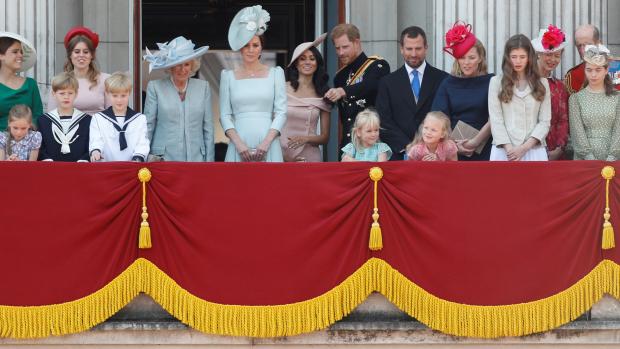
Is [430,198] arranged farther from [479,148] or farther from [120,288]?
[120,288]

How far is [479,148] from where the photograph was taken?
42.4 feet

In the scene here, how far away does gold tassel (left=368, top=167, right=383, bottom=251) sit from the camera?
11844mm

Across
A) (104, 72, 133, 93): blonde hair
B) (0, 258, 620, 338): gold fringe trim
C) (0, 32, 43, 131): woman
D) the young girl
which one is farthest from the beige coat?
(0, 32, 43, 131): woman

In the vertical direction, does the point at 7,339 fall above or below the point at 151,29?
below

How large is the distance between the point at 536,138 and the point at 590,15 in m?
2.42

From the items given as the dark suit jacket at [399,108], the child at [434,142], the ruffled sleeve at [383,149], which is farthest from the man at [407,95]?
the child at [434,142]

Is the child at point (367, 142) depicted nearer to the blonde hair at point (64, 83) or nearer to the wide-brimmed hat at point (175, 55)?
the wide-brimmed hat at point (175, 55)

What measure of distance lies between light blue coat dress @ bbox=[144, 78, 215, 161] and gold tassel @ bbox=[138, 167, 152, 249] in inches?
46.5

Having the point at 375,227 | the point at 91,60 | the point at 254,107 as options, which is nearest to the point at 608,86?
the point at 375,227

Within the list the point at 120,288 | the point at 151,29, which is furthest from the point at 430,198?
the point at 151,29

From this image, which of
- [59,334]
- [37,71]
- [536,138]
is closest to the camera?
[59,334]

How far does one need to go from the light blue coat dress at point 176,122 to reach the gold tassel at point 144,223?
118cm

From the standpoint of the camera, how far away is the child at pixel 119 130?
12.5 metres

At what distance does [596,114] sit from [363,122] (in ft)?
5.85
